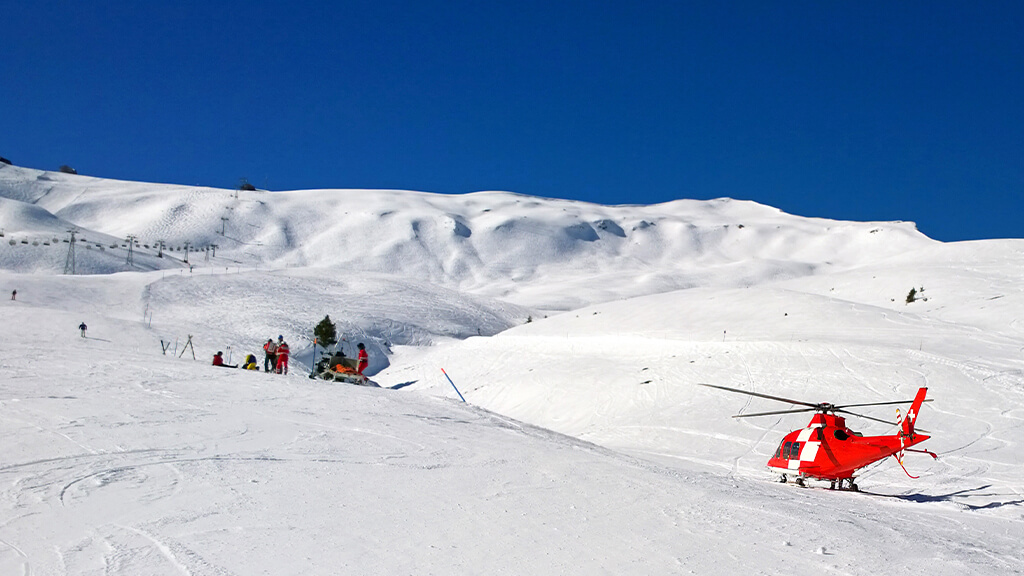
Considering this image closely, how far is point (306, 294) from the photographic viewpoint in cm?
5938

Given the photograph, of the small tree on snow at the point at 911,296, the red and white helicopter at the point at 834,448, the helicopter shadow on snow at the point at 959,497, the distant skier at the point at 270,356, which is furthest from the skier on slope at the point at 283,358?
the small tree on snow at the point at 911,296

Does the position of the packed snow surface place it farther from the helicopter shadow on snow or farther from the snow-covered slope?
the snow-covered slope

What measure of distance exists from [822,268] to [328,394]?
431 feet

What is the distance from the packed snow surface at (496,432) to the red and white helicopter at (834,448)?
2.24ft

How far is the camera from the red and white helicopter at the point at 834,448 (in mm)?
14133

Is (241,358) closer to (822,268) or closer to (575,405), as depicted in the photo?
(575,405)

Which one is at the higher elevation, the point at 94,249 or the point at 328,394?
the point at 94,249

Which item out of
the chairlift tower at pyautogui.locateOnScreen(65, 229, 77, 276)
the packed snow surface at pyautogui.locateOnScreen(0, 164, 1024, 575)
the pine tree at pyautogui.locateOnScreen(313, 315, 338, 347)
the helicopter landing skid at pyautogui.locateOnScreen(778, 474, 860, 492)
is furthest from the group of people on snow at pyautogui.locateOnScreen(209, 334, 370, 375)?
the chairlift tower at pyautogui.locateOnScreen(65, 229, 77, 276)

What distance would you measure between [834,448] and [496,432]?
6.93 metres

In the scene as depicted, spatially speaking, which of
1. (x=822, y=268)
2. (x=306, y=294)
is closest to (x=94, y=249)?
(x=306, y=294)

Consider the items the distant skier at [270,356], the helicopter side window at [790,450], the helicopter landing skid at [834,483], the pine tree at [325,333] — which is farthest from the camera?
the pine tree at [325,333]

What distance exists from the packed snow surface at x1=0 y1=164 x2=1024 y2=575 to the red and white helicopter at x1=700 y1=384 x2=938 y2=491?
0.68 meters

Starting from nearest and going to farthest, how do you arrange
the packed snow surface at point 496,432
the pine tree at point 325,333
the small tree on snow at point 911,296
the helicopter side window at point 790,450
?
1. the packed snow surface at point 496,432
2. the helicopter side window at point 790,450
3. the pine tree at point 325,333
4. the small tree on snow at point 911,296

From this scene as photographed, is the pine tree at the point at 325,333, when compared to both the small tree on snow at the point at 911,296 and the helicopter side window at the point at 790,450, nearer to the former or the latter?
the helicopter side window at the point at 790,450
